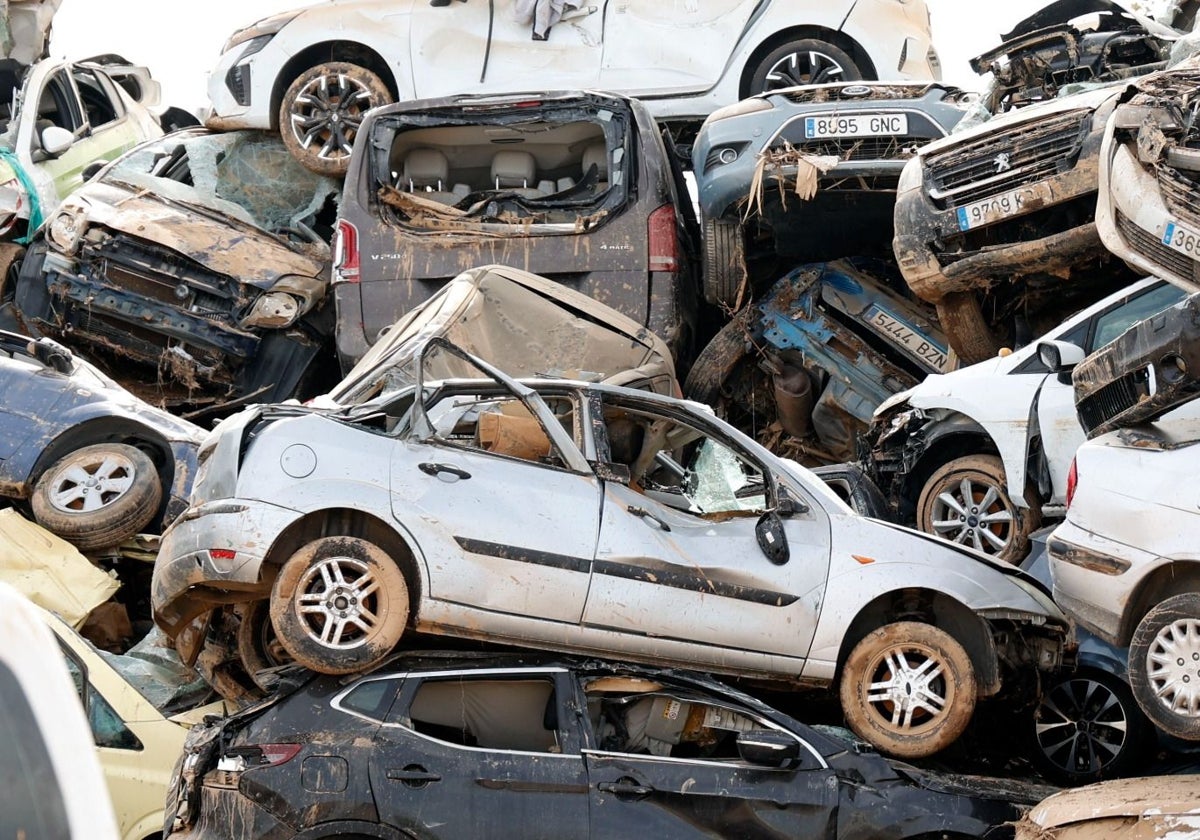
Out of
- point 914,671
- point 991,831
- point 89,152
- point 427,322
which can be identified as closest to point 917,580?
point 914,671

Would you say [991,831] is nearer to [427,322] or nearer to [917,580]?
[917,580]

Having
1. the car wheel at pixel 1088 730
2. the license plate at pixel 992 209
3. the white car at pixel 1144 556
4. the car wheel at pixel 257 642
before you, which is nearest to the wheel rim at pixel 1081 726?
the car wheel at pixel 1088 730

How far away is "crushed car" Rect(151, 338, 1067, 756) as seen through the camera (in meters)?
8.38

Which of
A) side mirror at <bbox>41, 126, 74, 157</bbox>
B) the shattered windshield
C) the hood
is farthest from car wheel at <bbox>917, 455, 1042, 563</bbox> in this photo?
side mirror at <bbox>41, 126, 74, 157</bbox>

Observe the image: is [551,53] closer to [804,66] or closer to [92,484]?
[804,66]

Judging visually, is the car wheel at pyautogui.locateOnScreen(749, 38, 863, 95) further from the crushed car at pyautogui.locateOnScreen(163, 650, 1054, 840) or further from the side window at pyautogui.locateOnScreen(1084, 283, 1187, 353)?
the crushed car at pyautogui.locateOnScreen(163, 650, 1054, 840)

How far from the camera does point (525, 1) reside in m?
14.9

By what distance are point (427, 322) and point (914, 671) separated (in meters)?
3.74

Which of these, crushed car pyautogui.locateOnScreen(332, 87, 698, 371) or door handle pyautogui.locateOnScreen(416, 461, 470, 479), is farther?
crushed car pyautogui.locateOnScreen(332, 87, 698, 371)

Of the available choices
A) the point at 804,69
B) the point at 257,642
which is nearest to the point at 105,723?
the point at 257,642

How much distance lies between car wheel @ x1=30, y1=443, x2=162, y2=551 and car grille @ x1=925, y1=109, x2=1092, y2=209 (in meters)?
5.17

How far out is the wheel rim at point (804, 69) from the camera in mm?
15289

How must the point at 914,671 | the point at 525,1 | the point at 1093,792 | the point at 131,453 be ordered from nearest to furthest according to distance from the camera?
the point at 1093,792 < the point at 914,671 < the point at 131,453 < the point at 525,1

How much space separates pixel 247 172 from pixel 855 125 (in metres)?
5.75
